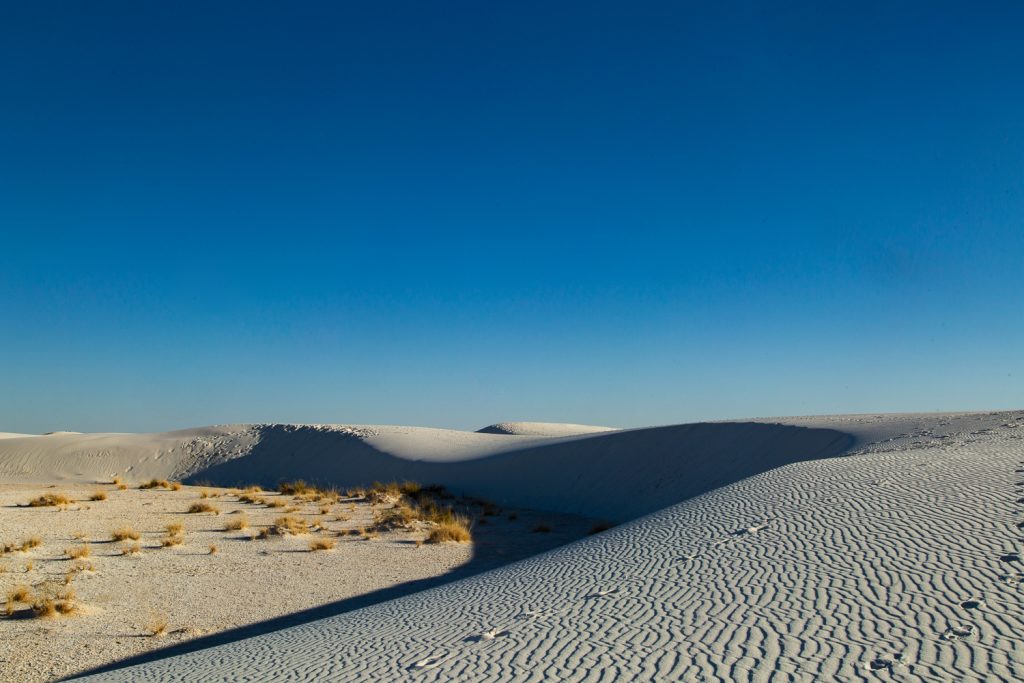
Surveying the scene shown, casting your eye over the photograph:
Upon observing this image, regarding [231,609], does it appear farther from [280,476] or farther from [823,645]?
[280,476]

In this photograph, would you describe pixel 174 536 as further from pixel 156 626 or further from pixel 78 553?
pixel 156 626

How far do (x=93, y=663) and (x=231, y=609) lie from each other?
2585mm

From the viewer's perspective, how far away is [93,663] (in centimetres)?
769

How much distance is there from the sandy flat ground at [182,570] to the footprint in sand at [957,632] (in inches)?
315

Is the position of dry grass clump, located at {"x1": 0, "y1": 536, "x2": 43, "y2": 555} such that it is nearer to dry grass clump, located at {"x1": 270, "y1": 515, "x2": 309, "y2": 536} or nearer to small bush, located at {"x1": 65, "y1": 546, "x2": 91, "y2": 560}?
small bush, located at {"x1": 65, "y1": 546, "x2": 91, "y2": 560}

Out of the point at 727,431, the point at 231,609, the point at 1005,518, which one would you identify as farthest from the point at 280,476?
the point at 1005,518

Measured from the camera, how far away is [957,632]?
5.01 metres

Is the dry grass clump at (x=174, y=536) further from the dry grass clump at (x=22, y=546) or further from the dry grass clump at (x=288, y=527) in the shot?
the dry grass clump at (x=22, y=546)

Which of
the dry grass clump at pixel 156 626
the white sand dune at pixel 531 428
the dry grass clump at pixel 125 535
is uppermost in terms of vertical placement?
the white sand dune at pixel 531 428

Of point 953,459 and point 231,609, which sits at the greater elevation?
point 953,459

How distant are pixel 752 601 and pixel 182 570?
1013cm

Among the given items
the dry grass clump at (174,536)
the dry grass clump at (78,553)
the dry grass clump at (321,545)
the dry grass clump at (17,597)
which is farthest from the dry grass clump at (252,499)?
the dry grass clump at (17,597)

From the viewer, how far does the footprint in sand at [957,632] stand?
4.94 meters

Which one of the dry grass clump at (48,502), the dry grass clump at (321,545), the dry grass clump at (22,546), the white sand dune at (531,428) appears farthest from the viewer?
the white sand dune at (531,428)
